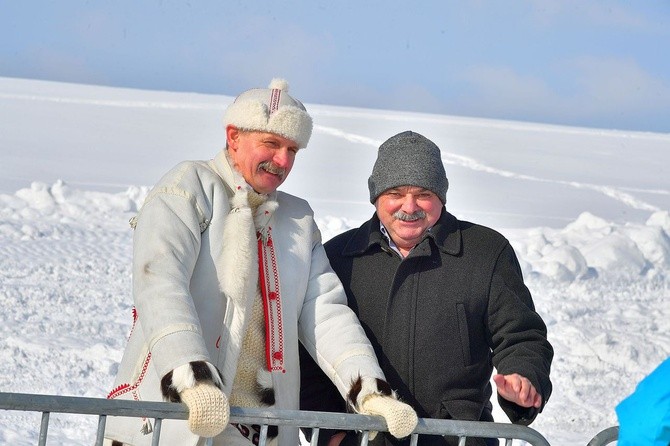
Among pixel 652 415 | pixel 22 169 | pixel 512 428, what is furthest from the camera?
pixel 22 169

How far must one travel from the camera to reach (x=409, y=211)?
3.07 metres

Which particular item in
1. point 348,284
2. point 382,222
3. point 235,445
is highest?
point 382,222

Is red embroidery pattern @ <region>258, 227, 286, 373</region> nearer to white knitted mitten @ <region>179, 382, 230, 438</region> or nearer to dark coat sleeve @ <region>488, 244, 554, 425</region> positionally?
white knitted mitten @ <region>179, 382, 230, 438</region>

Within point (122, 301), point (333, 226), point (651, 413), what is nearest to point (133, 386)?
point (651, 413)

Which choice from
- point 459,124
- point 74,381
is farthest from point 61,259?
point 459,124

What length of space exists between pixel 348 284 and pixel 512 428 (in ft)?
2.54

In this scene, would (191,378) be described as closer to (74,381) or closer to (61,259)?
(74,381)

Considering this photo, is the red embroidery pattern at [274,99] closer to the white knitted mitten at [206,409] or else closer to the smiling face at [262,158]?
the smiling face at [262,158]

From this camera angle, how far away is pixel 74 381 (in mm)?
6016

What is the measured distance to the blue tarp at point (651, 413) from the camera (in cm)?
173

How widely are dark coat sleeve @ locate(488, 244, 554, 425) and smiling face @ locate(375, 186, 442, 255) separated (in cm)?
24

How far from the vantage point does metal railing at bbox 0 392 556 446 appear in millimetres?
2238

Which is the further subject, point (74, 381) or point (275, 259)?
point (74, 381)

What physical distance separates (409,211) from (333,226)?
6838 mm
